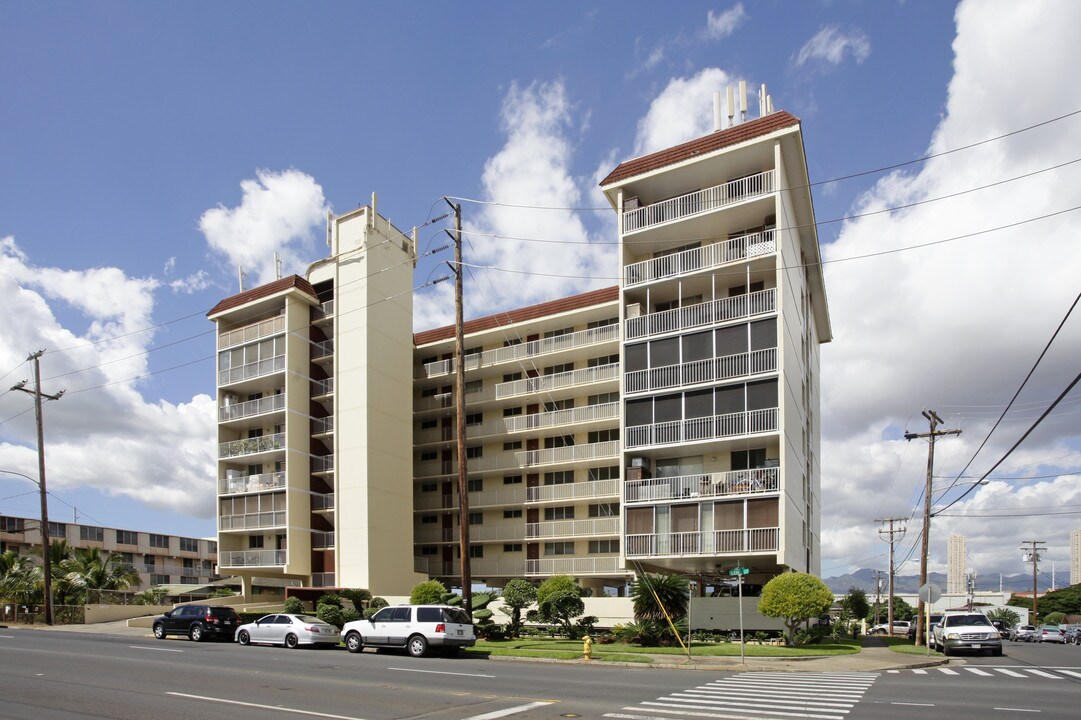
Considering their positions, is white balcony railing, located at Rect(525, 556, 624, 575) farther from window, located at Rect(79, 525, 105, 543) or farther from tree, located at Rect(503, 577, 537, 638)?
window, located at Rect(79, 525, 105, 543)

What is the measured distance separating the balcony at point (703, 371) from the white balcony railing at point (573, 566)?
11.0 m

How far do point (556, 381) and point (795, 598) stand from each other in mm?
20937

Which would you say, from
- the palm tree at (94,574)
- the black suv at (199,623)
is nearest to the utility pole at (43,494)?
the palm tree at (94,574)

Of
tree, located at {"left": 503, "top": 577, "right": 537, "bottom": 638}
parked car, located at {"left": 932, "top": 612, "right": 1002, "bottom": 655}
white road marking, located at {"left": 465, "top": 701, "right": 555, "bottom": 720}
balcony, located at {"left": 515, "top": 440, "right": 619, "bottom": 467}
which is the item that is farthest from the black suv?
parked car, located at {"left": 932, "top": 612, "right": 1002, "bottom": 655}

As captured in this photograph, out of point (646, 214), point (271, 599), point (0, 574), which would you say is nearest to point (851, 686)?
point (646, 214)

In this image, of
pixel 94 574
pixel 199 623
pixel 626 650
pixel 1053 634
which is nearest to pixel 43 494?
pixel 94 574

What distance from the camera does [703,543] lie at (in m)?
A: 33.6

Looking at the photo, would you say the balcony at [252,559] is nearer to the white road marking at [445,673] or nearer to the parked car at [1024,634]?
the white road marking at [445,673]

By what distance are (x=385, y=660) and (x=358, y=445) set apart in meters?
22.5

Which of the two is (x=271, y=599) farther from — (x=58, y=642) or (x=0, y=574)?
(x=58, y=642)

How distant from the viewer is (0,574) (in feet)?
168

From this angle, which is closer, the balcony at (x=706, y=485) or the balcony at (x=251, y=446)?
the balcony at (x=706, y=485)

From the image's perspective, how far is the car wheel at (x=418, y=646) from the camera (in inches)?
1016

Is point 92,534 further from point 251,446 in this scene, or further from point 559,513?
point 559,513
